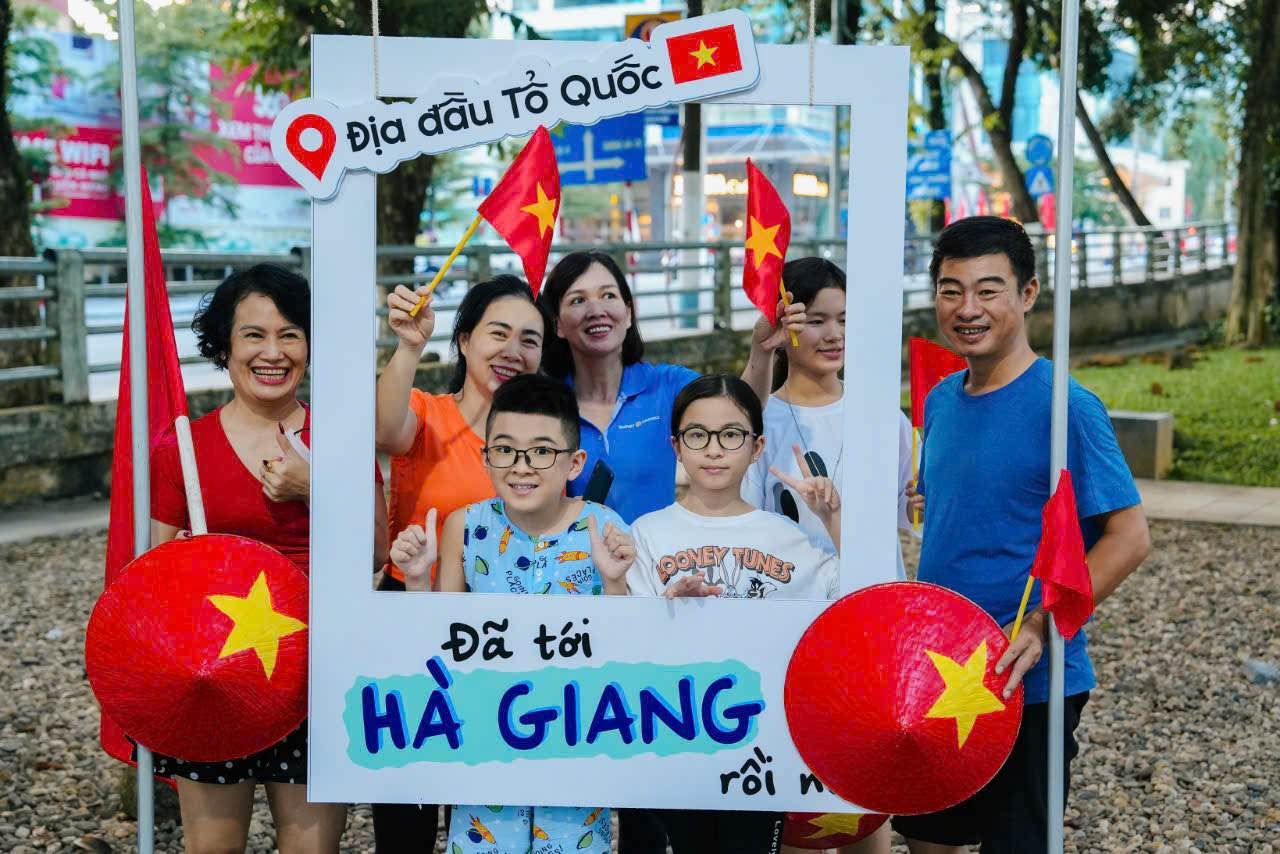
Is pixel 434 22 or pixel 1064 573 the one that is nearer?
pixel 1064 573

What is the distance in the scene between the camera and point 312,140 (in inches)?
91.0

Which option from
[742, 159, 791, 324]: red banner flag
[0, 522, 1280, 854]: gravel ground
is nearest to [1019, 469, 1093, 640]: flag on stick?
[742, 159, 791, 324]: red banner flag

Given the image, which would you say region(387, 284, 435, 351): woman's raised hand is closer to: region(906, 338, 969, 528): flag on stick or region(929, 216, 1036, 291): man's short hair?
region(929, 216, 1036, 291): man's short hair

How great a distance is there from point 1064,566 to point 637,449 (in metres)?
0.92

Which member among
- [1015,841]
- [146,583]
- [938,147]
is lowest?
[1015,841]

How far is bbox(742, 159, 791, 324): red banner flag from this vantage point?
8.27 ft

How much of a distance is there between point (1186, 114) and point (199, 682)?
24.9m

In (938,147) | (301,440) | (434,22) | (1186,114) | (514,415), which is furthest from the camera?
(1186,114)

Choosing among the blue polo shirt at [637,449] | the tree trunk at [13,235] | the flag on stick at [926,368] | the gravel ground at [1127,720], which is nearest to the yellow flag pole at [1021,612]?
the flag on stick at [926,368]

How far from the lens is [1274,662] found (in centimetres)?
618

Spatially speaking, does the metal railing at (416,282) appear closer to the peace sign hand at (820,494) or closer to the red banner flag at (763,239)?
the red banner flag at (763,239)

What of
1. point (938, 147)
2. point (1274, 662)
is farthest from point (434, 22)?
point (938, 147)

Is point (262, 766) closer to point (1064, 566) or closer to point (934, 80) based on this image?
point (1064, 566)

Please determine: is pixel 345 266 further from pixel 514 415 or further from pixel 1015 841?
pixel 1015 841
